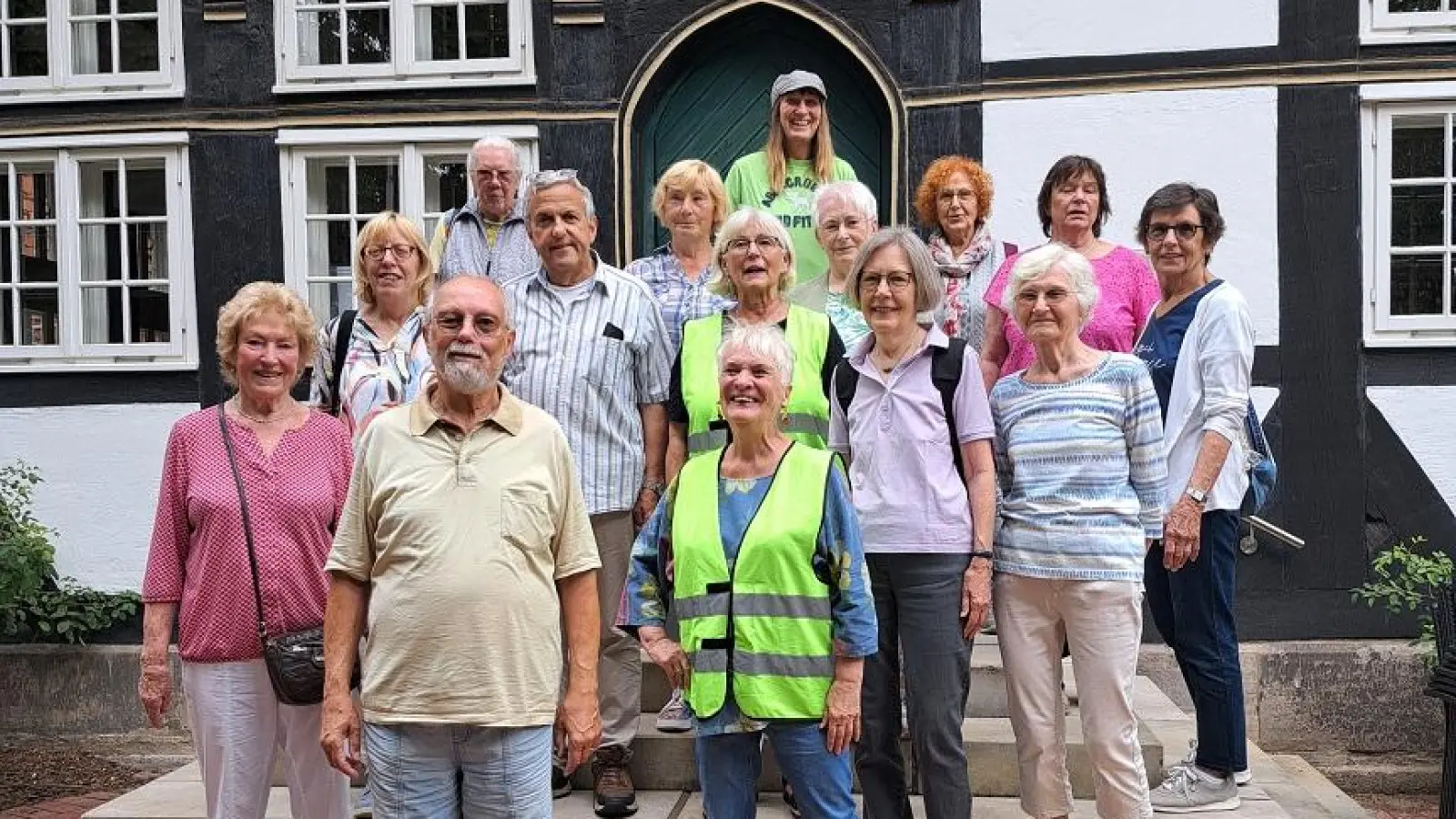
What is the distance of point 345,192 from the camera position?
7004 mm

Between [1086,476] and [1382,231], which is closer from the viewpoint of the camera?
[1086,476]

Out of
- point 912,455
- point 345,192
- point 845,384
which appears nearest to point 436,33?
point 345,192

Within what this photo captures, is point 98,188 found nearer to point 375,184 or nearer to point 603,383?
point 375,184

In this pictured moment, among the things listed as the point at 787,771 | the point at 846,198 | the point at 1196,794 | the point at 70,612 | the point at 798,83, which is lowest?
the point at 1196,794

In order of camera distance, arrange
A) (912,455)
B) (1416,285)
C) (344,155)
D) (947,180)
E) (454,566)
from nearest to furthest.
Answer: (454,566) < (912,455) < (947,180) < (1416,285) < (344,155)

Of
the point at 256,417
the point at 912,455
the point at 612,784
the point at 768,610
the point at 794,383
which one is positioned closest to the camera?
the point at 768,610

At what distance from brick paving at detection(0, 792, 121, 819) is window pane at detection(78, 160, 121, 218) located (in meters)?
3.05

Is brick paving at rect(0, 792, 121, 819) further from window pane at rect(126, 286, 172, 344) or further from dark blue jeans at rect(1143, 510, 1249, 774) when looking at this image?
dark blue jeans at rect(1143, 510, 1249, 774)

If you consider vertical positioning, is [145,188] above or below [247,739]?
above

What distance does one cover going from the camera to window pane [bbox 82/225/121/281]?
23.5 ft

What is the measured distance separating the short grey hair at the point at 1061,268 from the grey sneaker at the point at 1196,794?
1542 millimetres

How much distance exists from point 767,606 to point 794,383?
85cm

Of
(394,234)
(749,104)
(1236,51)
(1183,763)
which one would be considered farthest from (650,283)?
(1236,51)

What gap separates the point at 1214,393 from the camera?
3787 millimetres
